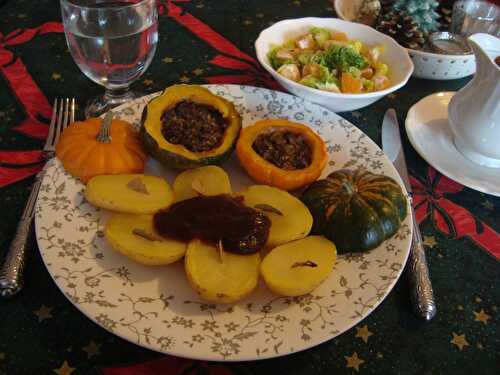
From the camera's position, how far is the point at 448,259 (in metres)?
0.84

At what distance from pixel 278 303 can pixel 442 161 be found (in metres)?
0.57

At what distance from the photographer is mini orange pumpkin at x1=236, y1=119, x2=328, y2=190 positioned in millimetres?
855

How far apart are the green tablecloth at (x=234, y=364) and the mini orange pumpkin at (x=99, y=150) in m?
0.13

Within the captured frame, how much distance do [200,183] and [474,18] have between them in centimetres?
108

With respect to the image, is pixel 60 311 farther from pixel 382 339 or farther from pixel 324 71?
pixel 324 71

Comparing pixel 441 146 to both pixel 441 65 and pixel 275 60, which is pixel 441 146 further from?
pixel 275 60

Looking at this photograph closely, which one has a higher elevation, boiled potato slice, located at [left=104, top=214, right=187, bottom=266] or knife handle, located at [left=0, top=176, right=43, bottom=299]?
boiled potato slice, located at [left=104, top=214, right=187, bottom=266]

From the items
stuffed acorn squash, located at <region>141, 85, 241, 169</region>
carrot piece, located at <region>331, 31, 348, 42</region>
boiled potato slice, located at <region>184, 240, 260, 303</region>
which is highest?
carrot piece, located at <region>331, 31, 348, 42</region>

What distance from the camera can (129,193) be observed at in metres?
0.77

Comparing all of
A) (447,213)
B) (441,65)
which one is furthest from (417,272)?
(441,65)

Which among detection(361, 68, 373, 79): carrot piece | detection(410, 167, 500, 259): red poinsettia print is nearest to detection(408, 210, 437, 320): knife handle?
detection(410, 167, 500, 259): red poinsettia print

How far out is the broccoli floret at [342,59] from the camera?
1093 millimetres

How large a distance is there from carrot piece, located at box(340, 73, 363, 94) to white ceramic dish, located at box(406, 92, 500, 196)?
153 mm

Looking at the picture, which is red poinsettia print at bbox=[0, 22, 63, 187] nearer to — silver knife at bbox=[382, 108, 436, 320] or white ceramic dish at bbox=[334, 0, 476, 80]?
silver knife at bbox=[382, 108, 436, 320]
